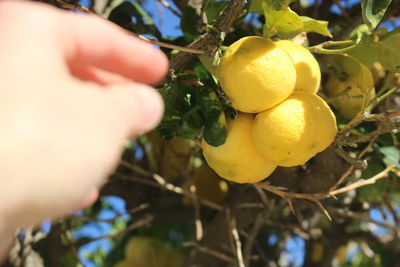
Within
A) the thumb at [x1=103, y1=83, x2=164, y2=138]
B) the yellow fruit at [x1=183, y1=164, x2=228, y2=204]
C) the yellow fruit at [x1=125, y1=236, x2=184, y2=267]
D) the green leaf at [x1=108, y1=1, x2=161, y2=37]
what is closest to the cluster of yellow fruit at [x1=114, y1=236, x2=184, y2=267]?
the yellow fruit at [x1=125, y1=236, x2=184, y2=267]

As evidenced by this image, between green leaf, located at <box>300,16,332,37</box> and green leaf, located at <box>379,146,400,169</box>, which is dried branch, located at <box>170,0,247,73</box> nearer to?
green leaf, located at <box>300,16,332,37</box>

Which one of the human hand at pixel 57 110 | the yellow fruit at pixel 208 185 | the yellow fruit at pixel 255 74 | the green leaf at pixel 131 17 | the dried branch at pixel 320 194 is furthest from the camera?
the yellow fruit at pixel 208 185

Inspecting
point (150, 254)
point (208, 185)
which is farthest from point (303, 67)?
point (150, 254)

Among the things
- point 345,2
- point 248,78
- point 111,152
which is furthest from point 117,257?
point 111,152

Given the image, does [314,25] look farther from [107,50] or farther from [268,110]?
[107,50]

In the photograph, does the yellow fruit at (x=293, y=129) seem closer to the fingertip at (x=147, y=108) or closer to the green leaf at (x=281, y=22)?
the green leaf at (x=281, y=22)

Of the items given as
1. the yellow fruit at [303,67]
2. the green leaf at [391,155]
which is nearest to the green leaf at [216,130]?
the yellow fruit at [303,67]

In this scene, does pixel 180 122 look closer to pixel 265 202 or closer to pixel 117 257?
pixel 265 202

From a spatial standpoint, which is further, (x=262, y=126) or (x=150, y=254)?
(x=150, y=254)
